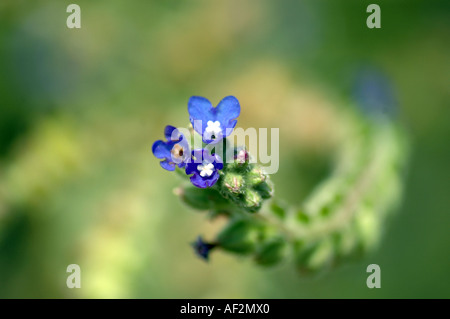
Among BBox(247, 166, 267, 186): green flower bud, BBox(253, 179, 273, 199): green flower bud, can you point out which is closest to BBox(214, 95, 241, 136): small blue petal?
BBox(247, 166, 267, 186): green flower bud

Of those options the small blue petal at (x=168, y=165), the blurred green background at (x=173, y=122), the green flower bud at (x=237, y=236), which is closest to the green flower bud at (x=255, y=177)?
the small blue petal at (x=168, y=165)

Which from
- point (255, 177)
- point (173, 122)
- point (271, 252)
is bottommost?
point (271, 252)

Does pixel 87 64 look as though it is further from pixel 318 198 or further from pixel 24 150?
pixel 318 198

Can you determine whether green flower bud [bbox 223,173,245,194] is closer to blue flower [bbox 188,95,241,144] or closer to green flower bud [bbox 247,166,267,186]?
green flower bud [bbox 247,166,267,186]

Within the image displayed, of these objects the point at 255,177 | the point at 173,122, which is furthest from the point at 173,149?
the point at 173,122

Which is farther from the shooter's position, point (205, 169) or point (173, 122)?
point (173, 122)

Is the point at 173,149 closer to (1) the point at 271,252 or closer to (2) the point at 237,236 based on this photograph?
(2) the point at 237,236
